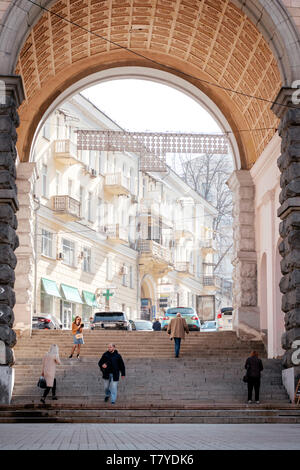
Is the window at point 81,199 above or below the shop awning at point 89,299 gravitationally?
above

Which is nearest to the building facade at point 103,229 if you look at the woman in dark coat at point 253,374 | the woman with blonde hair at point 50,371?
the woman with blonde hair at point 50,371

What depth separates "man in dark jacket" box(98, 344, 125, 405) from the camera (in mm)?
20672

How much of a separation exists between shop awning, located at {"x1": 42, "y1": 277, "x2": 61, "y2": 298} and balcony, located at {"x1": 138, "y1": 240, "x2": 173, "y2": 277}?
595 inches

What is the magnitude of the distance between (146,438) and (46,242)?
3583cm

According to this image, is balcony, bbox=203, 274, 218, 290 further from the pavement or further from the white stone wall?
the pavement

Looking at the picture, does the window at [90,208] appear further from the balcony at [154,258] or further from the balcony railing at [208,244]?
the balcony railing at [208,244]

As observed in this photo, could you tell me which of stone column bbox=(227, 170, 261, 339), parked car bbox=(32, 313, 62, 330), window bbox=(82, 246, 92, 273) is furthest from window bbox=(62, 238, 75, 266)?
stone column bbox=(227, 170, 261, 339)

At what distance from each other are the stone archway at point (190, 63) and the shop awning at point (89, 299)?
22723 millimetres

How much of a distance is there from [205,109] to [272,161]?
15.8 ft

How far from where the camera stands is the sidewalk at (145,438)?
10.8m

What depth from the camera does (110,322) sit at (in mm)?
37469

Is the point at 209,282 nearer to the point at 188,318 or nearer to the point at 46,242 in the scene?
the point at 46,242
